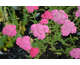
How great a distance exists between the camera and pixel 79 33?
1.01 meters

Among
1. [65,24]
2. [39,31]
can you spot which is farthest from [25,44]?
[65,24]

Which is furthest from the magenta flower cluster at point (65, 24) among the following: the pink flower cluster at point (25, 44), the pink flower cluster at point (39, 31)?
the pink flower cluster at point (25, 44)

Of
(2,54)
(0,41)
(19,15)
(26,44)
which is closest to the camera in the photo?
(26,44)

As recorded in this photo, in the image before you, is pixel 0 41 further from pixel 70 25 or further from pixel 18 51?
pixel 70 25

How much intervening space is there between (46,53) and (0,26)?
678mm

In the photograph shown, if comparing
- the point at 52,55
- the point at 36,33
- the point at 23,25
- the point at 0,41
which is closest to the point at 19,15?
the point at 23,25

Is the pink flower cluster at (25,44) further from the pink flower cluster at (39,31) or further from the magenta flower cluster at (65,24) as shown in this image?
the magenta flower cluster at (65,24)

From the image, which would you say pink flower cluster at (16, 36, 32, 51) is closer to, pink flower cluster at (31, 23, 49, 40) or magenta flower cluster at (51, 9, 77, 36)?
pink flower cluster at (31, 23, 49, 40)

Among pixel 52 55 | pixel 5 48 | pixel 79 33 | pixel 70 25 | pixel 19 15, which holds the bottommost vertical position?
pixel 52 55

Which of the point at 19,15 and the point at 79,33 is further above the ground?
the point at 19,15

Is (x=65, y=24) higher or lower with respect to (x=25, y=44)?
higher

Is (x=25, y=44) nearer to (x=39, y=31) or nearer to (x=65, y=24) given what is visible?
(x=39, y=31)

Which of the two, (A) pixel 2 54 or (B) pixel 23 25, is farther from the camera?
(B) pixel 23 25

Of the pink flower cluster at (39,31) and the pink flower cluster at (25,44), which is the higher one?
the pink flower cluster at (39,31)
